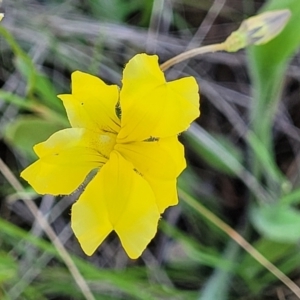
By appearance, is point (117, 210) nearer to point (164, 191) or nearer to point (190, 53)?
point (164, 191)

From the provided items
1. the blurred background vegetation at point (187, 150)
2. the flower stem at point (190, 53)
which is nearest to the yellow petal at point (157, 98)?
the flower stem at point (190, 53)

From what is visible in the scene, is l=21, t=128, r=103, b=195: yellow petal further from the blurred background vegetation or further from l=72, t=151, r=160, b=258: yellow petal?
the blurred background vegetation

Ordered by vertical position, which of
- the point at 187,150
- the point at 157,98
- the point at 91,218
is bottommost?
the point at 187,150

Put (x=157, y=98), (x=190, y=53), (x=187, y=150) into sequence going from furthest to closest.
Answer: (x=187, y=150) < (x=190, y=53) < (x=157, y=98)

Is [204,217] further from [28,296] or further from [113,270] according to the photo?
[28,296]

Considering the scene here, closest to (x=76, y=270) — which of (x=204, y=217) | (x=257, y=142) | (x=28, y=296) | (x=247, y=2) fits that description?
(x=28, y=296)

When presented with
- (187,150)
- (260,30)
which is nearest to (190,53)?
(260,30)
